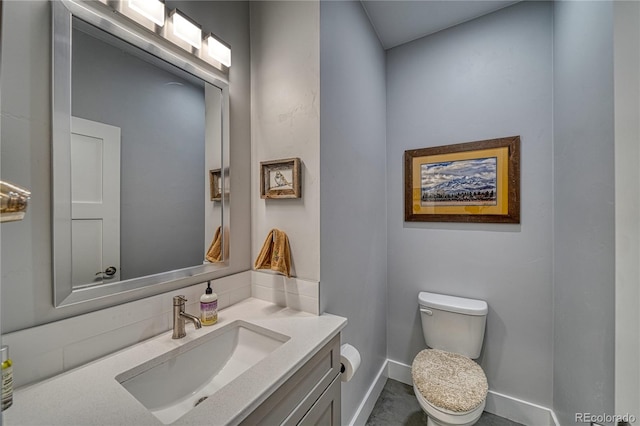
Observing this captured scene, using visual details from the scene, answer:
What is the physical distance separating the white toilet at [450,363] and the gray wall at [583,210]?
0.41 meters

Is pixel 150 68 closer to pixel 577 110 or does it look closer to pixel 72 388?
pixel 72 388

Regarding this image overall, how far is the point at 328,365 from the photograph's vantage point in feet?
3.64

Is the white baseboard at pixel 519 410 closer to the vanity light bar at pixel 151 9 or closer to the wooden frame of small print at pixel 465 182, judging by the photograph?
the wooden frame of small print at pixel 465 182

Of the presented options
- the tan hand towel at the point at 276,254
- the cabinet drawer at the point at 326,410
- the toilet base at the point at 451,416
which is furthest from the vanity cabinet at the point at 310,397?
the toilet base at the point at 451,416

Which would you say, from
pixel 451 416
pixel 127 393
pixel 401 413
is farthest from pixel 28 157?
pixel 401 413

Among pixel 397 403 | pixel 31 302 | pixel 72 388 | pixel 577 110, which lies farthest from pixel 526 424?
pixel 31 302

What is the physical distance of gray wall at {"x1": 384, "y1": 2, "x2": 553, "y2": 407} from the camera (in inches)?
65.1

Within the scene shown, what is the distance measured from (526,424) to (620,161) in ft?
5.48

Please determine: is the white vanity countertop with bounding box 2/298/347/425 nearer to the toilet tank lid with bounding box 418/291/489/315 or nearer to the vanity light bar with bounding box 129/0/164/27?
the toilet tank lid with bounding box 418/291/489/315

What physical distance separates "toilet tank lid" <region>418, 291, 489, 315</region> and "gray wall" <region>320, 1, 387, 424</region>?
32 centimetres

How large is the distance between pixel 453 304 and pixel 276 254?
123 cm

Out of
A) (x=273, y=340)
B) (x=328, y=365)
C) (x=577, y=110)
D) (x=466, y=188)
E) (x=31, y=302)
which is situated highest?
(x=577, y=110)

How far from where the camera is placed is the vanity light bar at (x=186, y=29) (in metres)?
1.14

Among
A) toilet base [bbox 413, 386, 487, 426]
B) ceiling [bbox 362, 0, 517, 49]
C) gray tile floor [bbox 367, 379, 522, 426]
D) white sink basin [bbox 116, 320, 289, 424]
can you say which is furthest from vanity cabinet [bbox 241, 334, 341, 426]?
ceiling [bbox 362, 0, 517, 49]
